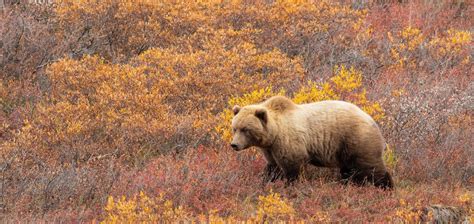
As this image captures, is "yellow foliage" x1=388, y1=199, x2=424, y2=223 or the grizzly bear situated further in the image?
the grizzly bear

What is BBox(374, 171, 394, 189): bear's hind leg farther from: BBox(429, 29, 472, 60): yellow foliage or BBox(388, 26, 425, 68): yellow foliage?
BBox(429, 29, 472, 60): yellow foliage

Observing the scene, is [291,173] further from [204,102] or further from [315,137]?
[204,102]

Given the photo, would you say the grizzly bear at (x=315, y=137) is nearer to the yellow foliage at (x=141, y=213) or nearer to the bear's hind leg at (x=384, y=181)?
the bear's hind leg at (x=384, y=181)

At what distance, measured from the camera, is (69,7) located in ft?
41.1

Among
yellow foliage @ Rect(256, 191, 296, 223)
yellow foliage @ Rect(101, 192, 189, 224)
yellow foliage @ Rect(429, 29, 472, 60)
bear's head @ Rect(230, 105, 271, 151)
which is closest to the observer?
yellow foliage @ Rect(101, 192, 189, 224)

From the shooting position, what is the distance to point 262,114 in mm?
6723

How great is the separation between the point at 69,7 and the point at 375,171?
792 centimetres

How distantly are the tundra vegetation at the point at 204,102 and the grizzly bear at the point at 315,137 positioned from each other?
247mm

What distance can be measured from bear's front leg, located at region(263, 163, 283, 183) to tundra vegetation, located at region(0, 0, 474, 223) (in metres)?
0.10

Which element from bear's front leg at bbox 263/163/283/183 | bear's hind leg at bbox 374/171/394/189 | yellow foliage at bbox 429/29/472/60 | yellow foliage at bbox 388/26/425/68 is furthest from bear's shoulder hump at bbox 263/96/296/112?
yellow foliage at bbox 429/29/472/60

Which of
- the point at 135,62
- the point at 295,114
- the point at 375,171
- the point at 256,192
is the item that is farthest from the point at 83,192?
the point at 135,62

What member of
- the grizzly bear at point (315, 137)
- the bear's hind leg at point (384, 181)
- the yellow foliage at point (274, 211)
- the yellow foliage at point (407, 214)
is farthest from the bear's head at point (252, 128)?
the yellow foliage at point (407, 214)

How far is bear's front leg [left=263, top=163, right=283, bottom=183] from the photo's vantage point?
23.6 ft

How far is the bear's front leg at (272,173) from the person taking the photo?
283 inches
